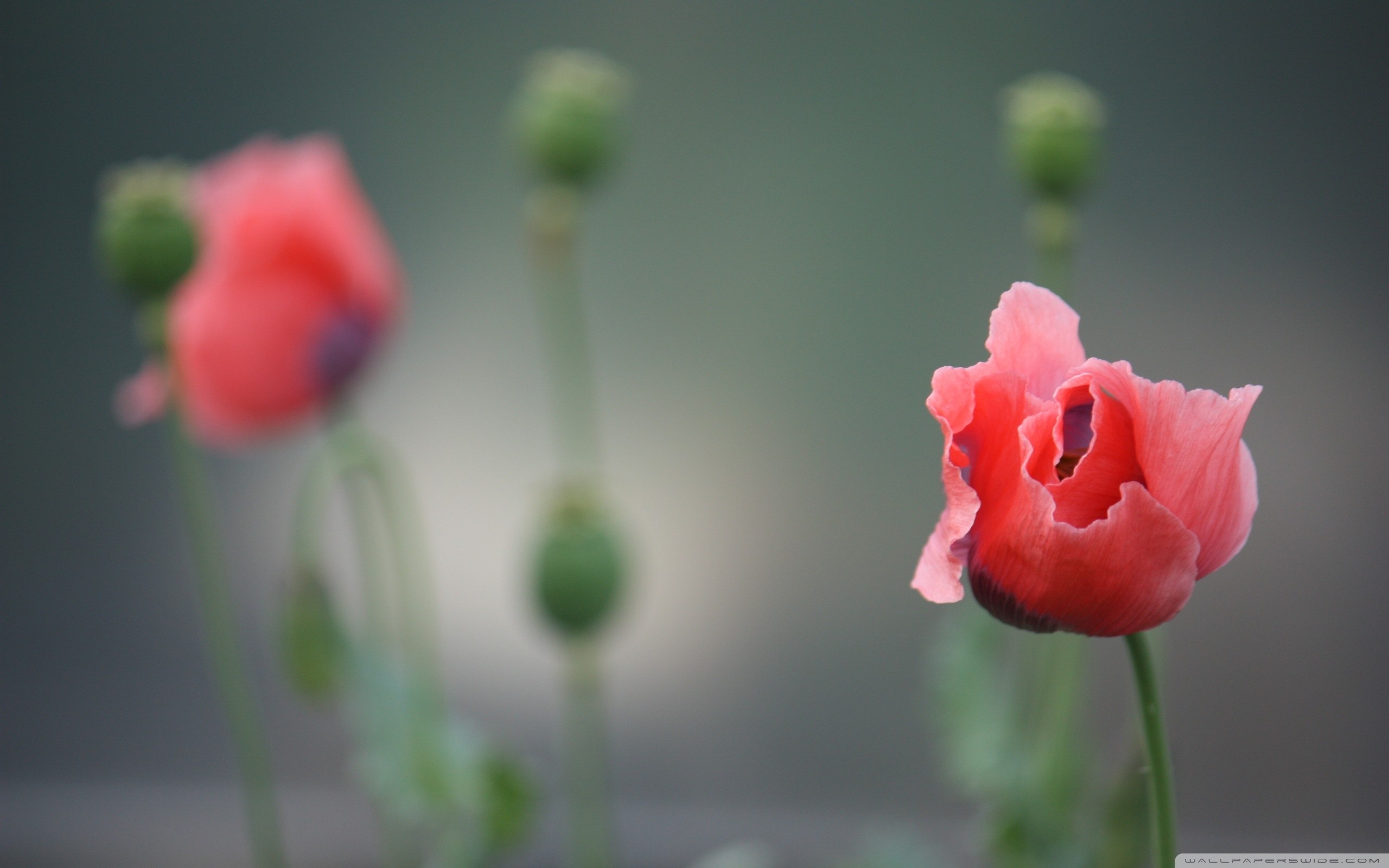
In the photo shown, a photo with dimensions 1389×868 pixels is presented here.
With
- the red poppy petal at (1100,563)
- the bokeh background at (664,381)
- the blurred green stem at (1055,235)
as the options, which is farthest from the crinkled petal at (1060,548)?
the bokeh background at (664,381)

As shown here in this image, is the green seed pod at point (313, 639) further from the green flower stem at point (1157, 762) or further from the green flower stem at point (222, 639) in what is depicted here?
the green flower stem at point (1157, 762)

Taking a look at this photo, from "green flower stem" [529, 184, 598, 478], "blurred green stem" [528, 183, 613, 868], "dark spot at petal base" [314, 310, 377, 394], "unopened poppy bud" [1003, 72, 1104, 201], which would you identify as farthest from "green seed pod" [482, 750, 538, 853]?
"green flower stem" [529, 184, 598, 478]

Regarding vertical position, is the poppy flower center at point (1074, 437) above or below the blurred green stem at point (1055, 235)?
below

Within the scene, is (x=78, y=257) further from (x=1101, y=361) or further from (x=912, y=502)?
(x=1101, y=361)

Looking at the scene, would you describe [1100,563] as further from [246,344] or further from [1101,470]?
[246,344]

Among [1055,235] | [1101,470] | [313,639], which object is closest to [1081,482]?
[1101,470]

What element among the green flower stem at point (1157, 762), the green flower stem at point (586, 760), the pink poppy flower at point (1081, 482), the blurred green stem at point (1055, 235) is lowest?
the green flower stem at point (586, 760)

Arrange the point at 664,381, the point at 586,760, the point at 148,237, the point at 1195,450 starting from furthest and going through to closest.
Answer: the point at 664,381 → the point at 586,760 → the point at 148,237 → the point at 1195,450
